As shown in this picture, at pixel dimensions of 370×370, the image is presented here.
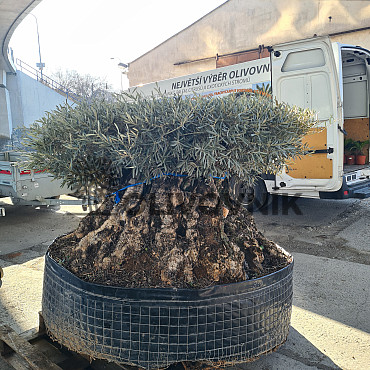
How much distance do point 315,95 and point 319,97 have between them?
8cm

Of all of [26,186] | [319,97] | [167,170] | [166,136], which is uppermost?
[319,97]

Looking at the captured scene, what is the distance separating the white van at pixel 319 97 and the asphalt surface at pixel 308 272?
0.73 metres

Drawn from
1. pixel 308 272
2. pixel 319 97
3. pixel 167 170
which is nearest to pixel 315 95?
pixel 319 97

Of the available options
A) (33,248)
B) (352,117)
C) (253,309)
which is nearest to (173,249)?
(253,309)

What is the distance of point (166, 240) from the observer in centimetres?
223

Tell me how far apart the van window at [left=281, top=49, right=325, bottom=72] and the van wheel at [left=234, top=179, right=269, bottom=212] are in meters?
2.18

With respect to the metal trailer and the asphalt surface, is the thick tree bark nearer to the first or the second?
the asphalt surface

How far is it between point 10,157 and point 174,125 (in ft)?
19.9

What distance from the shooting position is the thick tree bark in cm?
212

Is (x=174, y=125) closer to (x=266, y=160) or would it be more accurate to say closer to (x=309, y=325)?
(x=266, y=160)

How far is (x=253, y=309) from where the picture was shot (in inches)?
81.5

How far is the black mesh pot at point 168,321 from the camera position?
1956 millimetres

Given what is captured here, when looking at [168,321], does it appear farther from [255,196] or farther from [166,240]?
[255,196]

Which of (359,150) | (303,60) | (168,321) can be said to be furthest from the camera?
(359,150)
